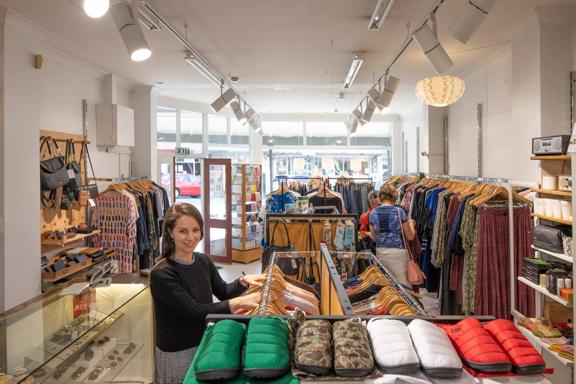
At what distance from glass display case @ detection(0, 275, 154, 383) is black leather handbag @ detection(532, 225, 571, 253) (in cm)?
311

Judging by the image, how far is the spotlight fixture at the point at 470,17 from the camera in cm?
273

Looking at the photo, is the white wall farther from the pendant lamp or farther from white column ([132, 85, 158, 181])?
the pendant lamp

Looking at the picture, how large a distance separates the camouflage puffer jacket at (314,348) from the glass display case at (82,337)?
1.29 m

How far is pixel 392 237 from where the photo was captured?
4258mm

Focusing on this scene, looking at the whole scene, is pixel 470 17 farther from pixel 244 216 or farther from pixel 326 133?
pixel 326 133

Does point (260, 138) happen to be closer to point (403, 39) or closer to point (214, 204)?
point (214, 204)

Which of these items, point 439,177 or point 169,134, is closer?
point 439,177

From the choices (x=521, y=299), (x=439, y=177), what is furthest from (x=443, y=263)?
(x=439, y=177)

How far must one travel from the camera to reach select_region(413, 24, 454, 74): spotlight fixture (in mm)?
3350

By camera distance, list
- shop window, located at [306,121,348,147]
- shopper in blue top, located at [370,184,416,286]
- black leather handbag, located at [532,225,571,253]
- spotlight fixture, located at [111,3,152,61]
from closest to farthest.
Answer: spotlight fixture, located at [111,3,152,61] < black leather handbag, located at [532,225,571,253] < shopper in blue top, located at [370,184,416,286] < shop window, located at [306,121,348,147]

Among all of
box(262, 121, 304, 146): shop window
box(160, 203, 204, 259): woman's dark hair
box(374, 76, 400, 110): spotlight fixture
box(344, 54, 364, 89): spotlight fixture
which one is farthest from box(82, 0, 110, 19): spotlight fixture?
box(262, 121, 304, 146): shop window

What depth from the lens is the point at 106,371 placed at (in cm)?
253

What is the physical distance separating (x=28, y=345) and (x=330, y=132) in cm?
1098

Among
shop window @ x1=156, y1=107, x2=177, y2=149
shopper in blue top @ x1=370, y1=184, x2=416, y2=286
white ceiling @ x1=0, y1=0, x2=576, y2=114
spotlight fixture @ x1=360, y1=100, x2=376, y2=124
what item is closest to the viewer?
white ceiling @ x1=0, y1=0, x2=576, y2=114
